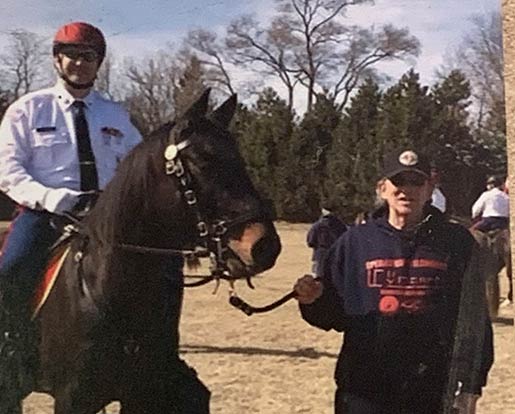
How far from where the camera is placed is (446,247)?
A: 110 inches

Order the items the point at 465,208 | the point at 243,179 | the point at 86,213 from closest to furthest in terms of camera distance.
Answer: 1. the point at 243,179
2. the point at 86,213
3. the point at 465,208

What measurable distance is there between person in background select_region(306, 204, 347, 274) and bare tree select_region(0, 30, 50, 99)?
2.70 ft

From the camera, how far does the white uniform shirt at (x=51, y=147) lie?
278 cm

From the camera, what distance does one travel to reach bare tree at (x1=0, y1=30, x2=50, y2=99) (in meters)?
2.86

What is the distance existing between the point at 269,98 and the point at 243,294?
1.75ft

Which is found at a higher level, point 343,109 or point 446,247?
point 343,109

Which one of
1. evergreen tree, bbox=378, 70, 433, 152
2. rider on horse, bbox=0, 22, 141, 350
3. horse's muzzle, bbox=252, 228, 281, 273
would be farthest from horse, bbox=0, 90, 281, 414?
evergreen tree, bbox=378, 70, 433, 152

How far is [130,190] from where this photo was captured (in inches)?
103

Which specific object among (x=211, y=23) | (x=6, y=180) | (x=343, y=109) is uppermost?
(x=211, y=23)

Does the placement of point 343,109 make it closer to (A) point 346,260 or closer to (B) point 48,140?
(A) point 346,260

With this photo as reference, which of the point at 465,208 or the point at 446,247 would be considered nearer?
the point at 446,247

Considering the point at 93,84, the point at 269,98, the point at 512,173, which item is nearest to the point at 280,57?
the point at 269,98

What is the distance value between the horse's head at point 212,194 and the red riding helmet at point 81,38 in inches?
14.6

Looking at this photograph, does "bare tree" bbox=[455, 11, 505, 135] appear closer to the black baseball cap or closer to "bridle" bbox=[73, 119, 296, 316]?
the black baseball cap
